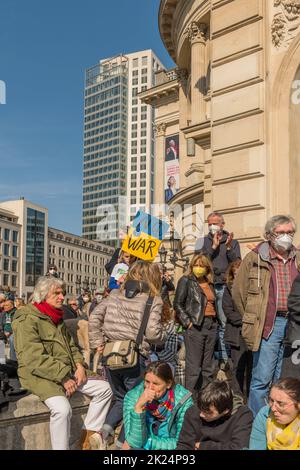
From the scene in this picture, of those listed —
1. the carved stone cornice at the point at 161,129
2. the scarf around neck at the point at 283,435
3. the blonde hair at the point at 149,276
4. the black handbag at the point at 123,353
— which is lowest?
the scarf around neck at the point at 283,435

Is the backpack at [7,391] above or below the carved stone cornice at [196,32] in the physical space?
Result: below

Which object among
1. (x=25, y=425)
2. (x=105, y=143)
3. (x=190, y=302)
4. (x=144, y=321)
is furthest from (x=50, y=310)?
(x=105, y=143)

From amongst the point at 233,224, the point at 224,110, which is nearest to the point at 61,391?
the point at 233,224

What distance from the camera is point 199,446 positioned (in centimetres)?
415

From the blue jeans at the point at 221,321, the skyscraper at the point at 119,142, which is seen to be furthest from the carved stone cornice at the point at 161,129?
the skyscraper at the point at 119,142

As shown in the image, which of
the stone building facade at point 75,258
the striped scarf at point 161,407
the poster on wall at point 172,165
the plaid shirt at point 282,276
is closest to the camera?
the striped scarf at point 161,407

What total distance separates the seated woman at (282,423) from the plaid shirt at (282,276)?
1633mm

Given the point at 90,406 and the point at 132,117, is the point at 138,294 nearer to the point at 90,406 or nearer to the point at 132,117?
the point at 90,406

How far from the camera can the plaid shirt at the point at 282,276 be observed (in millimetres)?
5602

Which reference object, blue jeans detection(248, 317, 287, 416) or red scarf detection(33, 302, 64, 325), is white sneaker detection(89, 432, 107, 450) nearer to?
red scarf detection(33, 302, 64, 325)

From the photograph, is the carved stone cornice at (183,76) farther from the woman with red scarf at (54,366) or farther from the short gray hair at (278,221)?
the woman with red scarf at (54,366)

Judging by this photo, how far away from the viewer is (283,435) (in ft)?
13.0

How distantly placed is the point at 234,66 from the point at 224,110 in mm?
923

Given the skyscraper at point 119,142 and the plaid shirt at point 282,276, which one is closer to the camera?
the plaid shirt at point 282,276
